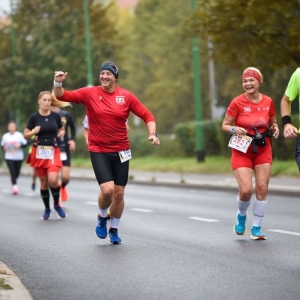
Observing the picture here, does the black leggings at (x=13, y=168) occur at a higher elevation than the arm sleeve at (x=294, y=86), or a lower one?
lower

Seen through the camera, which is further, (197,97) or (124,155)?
(197,97)

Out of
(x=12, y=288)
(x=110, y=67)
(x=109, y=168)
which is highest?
(x=110, y=67)

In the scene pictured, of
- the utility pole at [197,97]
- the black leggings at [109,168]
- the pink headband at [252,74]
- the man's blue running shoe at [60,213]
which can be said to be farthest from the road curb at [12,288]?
the utility pole at [197,97]

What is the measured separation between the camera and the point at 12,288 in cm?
773

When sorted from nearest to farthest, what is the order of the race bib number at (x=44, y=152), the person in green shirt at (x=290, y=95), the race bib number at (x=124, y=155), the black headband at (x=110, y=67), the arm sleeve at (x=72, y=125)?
the person in green shirt at (x=290, y=95) < the black headband at (x=110, y=67) < the race bib number at (x=124, y=155) < the race bib number at (x=44, y=152) < the arm sleeve at (x=72, y=125)

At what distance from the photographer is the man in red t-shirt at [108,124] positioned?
427 inches

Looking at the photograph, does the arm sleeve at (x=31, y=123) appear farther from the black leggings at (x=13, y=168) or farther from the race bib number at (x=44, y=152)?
the black leggings at (x=13, y=168)

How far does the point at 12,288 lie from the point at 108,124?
3.46 meters

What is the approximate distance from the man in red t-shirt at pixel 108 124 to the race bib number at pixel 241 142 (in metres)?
0.97

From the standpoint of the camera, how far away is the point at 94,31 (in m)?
53.9

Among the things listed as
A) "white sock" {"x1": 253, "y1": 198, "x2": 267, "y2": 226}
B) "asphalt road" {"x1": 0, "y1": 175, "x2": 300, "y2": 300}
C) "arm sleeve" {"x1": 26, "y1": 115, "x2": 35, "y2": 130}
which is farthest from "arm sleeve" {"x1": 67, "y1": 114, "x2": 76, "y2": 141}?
"white sock" {"x1": 253, "y1": 198, "x2": 267, "y2": 226}

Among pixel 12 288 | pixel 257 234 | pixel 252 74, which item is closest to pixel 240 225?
pixel 257 234

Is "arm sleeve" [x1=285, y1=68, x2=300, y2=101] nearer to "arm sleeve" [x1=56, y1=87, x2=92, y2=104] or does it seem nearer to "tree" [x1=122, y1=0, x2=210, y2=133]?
"arm sleeve" [x1=56, y1=87, x2=92, y2=104]

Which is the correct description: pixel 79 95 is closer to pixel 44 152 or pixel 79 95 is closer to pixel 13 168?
pixel 44 152
